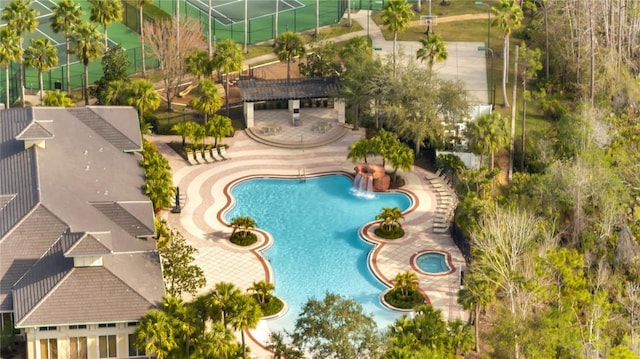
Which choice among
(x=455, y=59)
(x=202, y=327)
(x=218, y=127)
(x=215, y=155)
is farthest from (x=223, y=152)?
(x=202, y=327)

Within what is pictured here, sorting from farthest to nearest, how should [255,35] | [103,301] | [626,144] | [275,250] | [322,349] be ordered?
1. [255,35]
2. [626,144]
3. [275,250]
4. [103,301]
5. [322,349]

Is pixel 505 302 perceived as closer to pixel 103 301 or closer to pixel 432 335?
pixel 432 335

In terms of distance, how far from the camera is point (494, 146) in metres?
100

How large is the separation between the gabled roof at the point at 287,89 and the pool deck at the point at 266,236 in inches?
99.2

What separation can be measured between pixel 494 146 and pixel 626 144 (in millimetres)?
11314

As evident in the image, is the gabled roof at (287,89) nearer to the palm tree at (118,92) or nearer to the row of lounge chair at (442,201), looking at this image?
the palm tree at (118,92)

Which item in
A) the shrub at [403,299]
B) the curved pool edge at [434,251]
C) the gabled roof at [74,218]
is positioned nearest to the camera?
the gabled roof at [74,218]

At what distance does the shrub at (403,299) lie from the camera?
8712 centimetres

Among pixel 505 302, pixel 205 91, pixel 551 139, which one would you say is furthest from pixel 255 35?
pixel 505 302

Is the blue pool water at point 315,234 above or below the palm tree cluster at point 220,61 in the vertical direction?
below

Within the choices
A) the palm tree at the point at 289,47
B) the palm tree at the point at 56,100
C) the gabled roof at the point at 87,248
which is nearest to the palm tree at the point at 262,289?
the gabled roof at the point at 87,248

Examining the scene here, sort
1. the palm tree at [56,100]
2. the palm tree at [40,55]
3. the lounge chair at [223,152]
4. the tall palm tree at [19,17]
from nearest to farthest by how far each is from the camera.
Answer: the palm tree at [56,100] < the palm tree at [40,55] < the lounge chair at [223,152] < the tall palm tree at [19,17]

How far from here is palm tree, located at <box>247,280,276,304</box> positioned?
85.9 meters

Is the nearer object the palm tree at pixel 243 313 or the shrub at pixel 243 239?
the palm tree at pixel 243 313
